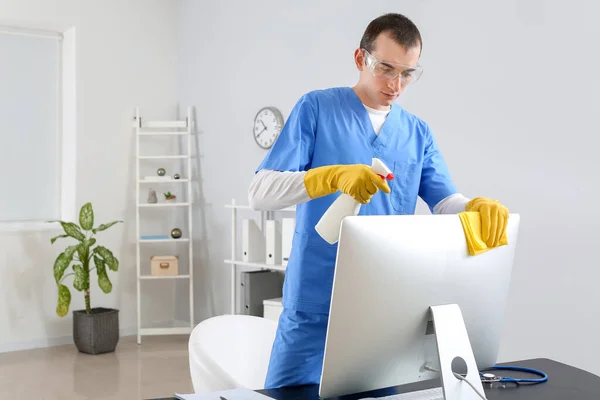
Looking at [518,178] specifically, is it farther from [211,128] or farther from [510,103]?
[211,128]

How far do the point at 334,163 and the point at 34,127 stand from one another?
426cm

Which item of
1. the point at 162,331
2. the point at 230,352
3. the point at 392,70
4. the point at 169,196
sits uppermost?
the point at 392,70

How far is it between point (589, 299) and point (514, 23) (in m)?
1.28

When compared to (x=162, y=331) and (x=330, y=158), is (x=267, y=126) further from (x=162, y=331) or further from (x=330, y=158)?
(x=330, y=158)

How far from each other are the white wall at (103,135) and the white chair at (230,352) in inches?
128

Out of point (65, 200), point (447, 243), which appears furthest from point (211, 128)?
point (447, 243)

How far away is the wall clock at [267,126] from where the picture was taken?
16.6 ft

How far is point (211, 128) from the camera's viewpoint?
5758 mm

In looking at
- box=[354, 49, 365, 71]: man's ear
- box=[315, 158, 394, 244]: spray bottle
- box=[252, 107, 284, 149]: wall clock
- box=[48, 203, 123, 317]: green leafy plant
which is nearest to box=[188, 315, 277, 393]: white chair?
box=[315, 158, 394, 244]: spray bottle

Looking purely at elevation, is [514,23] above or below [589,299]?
above

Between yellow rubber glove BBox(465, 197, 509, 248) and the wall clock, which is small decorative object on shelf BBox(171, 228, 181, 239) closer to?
the wall clock

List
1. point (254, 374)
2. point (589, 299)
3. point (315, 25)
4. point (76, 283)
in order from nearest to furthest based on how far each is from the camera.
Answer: point (254, 374) → point (589, 299) → point (315, 25) → point (76, 283)

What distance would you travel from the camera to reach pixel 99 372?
4.75 m

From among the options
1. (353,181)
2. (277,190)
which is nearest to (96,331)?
(277,190)
